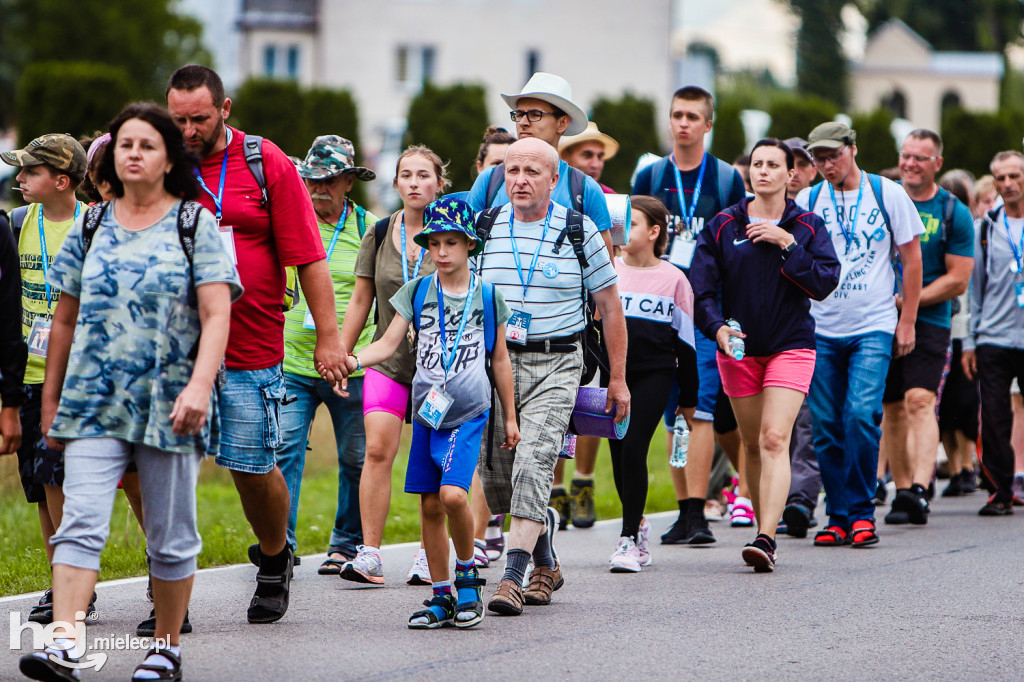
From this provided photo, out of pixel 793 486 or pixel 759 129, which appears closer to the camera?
pixel 793 486

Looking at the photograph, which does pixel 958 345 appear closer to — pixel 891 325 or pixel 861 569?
pixel 891 325

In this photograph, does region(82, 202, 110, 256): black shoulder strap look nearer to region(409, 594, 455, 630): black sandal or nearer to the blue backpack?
the blue backpack

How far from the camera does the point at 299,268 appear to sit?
6105mm

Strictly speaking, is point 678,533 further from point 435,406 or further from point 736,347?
point 435,406

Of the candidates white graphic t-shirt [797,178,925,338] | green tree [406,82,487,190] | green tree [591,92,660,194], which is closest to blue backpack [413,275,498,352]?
white graphic t-shirt [797,178,925,338]

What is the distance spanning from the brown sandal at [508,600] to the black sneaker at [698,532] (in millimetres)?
2650

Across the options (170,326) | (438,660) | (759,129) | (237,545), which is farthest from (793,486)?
(759,129)

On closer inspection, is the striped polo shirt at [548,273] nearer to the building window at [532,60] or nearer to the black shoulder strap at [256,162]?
the black shoulder strap at [256,162]

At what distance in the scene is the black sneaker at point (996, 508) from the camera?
10.3 m

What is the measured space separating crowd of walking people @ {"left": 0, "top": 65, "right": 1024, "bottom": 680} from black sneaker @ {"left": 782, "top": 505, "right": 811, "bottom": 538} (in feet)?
0.05

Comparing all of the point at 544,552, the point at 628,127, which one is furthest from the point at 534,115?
the point at 628,127

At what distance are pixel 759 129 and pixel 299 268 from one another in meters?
45.8

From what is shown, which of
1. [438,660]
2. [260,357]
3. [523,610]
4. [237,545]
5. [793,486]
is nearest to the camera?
[438,660]

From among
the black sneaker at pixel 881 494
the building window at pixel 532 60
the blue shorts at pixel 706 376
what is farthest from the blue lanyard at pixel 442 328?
the building window at pixel 532 60
